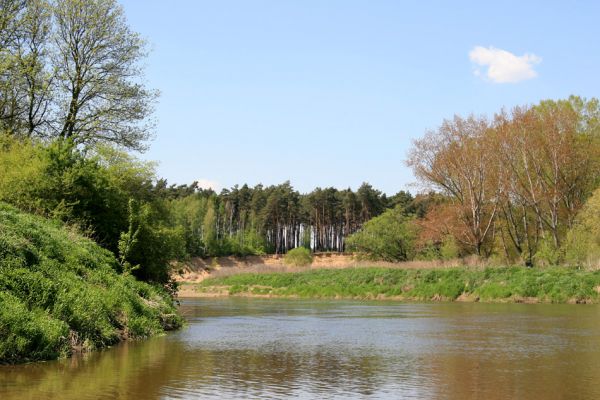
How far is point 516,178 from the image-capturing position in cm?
6072

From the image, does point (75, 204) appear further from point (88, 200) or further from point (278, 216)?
point (278, 216)

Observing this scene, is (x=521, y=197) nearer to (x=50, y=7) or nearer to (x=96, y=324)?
(x=50, y=7)

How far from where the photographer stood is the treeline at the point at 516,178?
59.1m

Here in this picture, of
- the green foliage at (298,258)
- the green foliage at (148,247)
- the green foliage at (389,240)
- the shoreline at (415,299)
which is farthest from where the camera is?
the green foliage at (298,258)

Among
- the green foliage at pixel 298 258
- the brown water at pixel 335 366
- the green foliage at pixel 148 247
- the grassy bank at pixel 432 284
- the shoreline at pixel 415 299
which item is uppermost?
the green foliage at pixel 298 258

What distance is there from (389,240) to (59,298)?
73.6m

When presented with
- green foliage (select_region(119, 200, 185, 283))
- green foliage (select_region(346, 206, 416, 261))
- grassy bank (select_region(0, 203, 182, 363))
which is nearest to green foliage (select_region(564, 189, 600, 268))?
green foliage (select_region(346, 206, 416, 261))

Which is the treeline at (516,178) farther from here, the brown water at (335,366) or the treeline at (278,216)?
the treeline at (278,216)

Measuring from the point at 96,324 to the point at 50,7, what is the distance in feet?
81.3

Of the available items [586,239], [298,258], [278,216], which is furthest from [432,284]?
[278,216]

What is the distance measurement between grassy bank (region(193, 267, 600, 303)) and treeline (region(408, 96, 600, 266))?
8.45 metres

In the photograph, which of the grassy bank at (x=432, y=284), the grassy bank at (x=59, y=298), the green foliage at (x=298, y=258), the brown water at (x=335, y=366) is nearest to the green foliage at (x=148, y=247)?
the grassy bank at (x=59, y=298)

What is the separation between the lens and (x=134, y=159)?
36656mm

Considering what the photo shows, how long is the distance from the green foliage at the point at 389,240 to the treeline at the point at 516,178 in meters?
19.0
